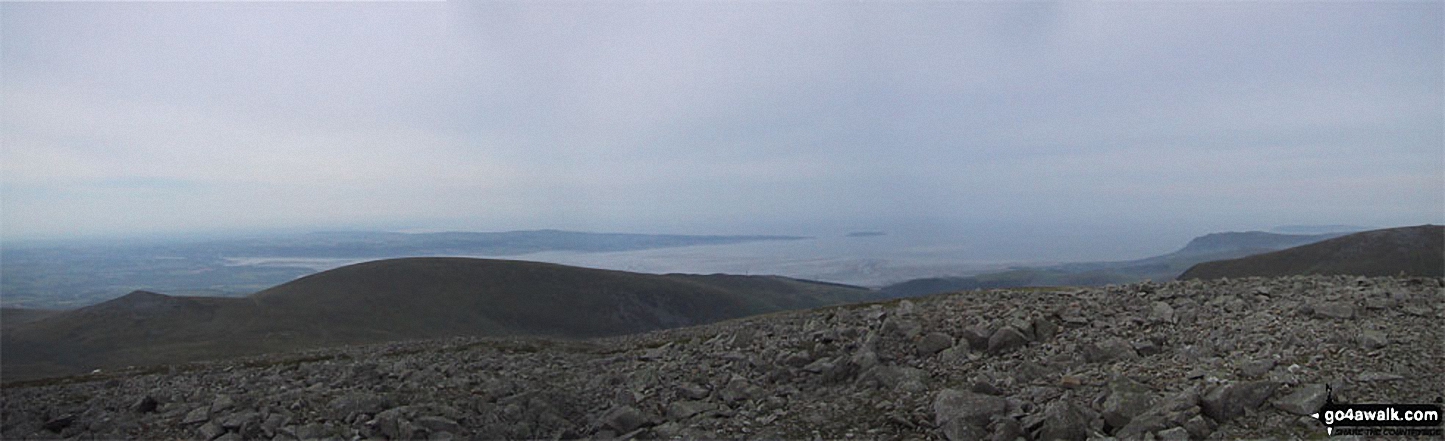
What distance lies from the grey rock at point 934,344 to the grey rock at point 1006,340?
106 cm

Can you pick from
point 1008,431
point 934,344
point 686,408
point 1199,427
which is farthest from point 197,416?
point 1199,427

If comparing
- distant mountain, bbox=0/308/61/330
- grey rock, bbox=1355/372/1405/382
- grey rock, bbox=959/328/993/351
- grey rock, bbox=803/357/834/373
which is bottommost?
distant mountain, bbox=0/308/61/330

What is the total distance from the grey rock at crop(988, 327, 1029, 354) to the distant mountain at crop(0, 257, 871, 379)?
7883 cm

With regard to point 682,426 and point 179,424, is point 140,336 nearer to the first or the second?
point 179,424

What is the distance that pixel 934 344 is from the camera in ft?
57.6

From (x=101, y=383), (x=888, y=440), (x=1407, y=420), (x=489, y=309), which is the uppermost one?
(x=1407, y=420)

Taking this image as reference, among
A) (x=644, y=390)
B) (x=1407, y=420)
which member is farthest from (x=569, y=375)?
(x=1407, y=420)

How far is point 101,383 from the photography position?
2331 centimetres

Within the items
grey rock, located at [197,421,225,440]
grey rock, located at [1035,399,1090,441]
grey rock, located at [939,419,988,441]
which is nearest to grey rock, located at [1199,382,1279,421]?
grey rock, located at [1035,399,1090,441]

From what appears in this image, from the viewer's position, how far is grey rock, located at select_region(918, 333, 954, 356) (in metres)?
17.5

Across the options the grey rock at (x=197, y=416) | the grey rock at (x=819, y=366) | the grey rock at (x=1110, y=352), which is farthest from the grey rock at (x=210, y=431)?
the grey rock at (x=1110, y=352)

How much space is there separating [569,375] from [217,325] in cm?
9005

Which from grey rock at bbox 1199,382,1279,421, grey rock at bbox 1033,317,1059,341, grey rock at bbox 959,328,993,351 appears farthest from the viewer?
grey rock at bbox 1033,317,1059,341

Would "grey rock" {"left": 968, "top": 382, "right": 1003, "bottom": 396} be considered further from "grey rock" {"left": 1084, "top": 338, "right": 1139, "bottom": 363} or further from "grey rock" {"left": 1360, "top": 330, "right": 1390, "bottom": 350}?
"grey rock" {"left": 1360, "top": 330, "right": 1390, "bottom": 350}
